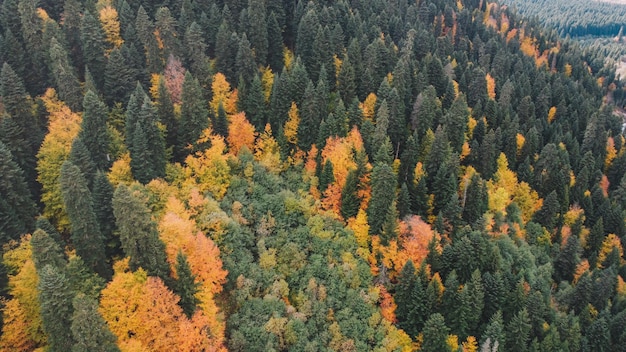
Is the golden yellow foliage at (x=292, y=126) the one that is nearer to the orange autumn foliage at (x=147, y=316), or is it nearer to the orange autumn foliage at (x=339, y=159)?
the orange autumn foliage at (x=339, y=159)

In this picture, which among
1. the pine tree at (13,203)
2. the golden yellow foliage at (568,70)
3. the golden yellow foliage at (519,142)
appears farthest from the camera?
the golden yellow foliage at (568,70)

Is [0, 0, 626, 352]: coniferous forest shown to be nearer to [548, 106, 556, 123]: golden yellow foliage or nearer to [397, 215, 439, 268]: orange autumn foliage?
[397, 215, 439, 268]: orange autumn foliage

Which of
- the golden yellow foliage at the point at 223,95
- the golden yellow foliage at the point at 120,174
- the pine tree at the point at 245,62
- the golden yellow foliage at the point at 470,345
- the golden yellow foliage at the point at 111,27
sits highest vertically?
the golden yellow foliage at the point at 111,27

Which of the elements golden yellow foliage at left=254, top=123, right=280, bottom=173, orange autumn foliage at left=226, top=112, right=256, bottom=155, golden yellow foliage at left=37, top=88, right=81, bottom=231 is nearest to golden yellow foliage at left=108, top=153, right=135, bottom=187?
golden yellow foliage at left=37, top=88, right=81, bottom=231

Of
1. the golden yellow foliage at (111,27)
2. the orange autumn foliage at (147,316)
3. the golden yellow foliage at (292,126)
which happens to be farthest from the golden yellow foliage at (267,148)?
the golden yellow foliage at (111,27)

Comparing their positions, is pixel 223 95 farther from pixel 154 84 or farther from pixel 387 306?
pixel 387 306

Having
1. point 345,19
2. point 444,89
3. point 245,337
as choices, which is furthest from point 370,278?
point 345,19
